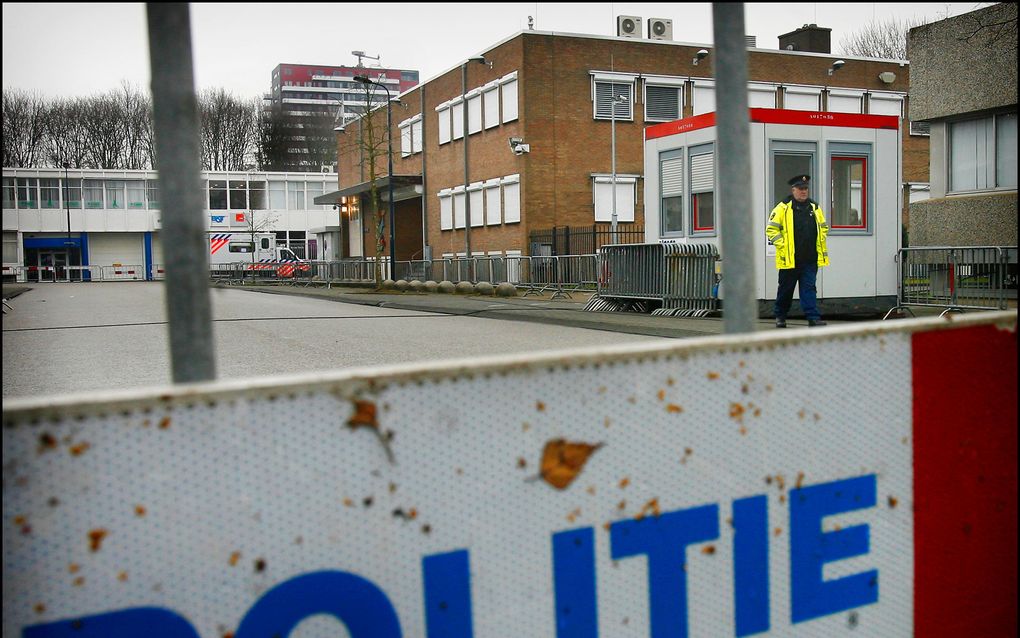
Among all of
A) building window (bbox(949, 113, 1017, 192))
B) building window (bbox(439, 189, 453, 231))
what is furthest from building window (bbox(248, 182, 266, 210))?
building window (bbox(949, 113, 1017, 192))

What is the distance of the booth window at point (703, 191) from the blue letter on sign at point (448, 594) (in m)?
14.2

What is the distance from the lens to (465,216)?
39438mm

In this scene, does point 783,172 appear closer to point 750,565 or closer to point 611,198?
point 750,565

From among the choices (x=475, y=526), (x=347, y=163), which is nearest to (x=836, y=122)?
(x=475, y=526)

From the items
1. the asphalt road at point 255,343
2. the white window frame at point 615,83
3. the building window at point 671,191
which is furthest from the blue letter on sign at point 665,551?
the white window frame at point 615,83

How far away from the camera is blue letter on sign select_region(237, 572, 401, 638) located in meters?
2.04

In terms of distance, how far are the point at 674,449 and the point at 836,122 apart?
46.1ft

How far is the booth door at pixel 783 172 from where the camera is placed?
14.9m

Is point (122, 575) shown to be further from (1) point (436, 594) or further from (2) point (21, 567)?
(1) point (436, 594)

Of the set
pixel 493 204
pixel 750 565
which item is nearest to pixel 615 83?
pixel 493 204

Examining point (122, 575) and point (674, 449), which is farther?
point (674, 449)

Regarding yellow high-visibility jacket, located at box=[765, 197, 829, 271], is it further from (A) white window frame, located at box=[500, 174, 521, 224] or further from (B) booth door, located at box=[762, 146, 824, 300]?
(A) white window frame, located at box=[500, 174, 521, 224]

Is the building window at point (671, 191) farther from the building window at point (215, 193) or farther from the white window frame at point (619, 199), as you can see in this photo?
the white window frame at point (619, 199)

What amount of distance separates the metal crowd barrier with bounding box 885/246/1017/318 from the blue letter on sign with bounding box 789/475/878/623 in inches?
405
